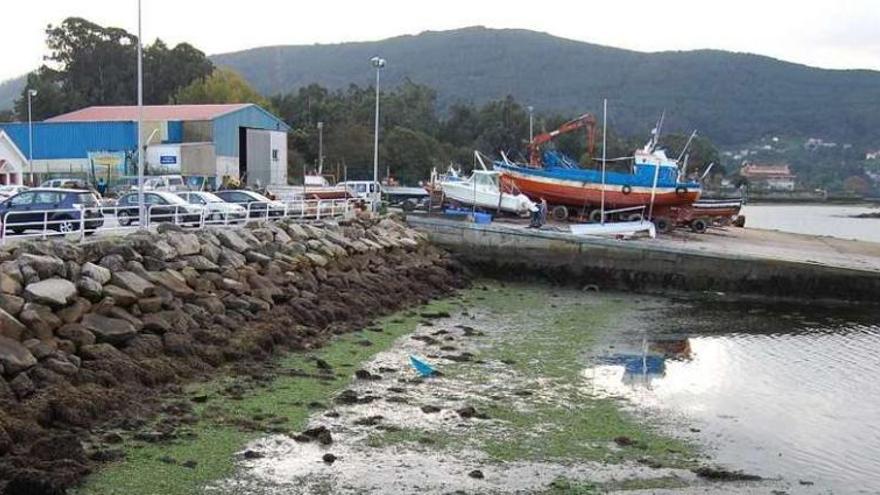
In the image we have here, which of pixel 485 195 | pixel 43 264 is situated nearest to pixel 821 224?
pixel 485 195

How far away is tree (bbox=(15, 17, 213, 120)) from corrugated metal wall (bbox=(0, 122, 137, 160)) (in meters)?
33.7

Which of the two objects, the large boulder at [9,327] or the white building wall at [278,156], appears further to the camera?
the white building wall at [278,156]

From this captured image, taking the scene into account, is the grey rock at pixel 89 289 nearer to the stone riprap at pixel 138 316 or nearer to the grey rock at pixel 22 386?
the stone riprap at pixel 138 316

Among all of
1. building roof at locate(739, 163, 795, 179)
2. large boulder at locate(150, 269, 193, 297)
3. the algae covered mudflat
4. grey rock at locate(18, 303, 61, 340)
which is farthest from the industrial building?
building roof at locate(739, 163, 795, 179)

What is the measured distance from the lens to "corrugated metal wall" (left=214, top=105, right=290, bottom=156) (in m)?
51.9

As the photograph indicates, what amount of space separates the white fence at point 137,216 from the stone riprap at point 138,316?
1141 mm

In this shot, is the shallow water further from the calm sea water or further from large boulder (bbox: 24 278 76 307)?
the calm sea water

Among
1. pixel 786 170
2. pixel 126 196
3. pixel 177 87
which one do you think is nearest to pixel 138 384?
pixel 126 196

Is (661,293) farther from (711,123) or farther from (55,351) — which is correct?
A: (711,123)

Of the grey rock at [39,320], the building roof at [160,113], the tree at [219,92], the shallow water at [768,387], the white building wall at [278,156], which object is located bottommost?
the shallow water at [768,387]

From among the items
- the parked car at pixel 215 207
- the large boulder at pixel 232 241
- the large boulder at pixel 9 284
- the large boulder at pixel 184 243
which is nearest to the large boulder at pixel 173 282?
the large boulder at pixel 184 243

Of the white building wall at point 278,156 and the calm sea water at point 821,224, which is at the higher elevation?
the white building wall at point 278,156

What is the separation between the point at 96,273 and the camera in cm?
1495

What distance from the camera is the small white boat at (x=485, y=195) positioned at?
37781mm
